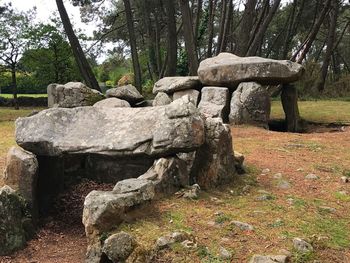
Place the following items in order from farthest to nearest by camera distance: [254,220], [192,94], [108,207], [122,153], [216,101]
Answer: [192,94], [216,101], [122,153], [254,220], [108,207]

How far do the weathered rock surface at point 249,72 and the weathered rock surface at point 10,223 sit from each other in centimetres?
755

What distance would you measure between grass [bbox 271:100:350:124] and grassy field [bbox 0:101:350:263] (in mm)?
5625

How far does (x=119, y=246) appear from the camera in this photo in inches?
156

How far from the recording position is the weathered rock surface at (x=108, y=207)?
166 inches

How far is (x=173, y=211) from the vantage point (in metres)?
4.65

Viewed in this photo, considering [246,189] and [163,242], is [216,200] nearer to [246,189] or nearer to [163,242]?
[246,189]

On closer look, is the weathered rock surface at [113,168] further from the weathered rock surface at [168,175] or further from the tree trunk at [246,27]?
the tree trunk at [246,27]

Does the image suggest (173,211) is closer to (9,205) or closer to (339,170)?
(9,205)

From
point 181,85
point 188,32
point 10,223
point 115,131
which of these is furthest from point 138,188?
point 188,32

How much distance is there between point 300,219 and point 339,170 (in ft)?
7.78

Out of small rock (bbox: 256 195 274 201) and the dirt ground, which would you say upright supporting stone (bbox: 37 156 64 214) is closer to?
the dirt ground

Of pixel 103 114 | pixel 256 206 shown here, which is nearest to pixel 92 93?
A: pixel 103 114

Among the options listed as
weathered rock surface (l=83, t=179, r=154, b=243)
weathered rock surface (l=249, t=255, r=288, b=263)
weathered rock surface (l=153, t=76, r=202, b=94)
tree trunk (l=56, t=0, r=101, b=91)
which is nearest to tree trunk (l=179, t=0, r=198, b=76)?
weathered rock surface (l=153, t=76, r=202, b=94)

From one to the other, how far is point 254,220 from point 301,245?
2.21 feet
